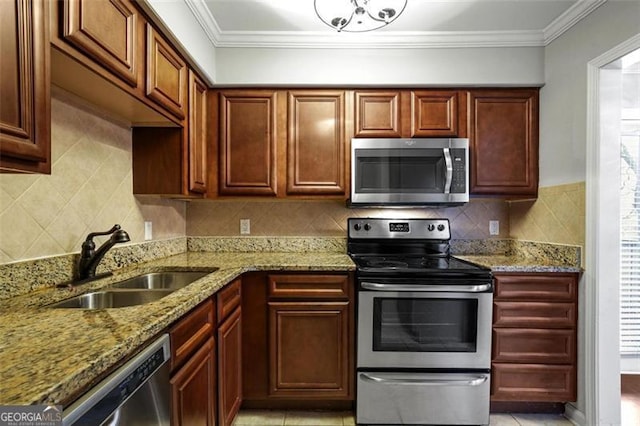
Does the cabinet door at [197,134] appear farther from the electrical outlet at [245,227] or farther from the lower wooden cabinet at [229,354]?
the lower wooden cabinet at [229,354]

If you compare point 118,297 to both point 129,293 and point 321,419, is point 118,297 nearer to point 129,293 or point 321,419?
point 129,293

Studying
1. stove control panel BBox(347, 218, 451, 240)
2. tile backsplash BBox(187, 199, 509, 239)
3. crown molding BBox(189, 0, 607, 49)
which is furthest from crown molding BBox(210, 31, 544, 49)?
stove control panel BBox(347, 218, 451, 240)

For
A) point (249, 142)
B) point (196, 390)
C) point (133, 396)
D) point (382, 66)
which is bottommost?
point (196, 390)

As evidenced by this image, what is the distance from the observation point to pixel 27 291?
Result: 1.25 meters

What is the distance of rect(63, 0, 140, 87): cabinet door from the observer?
1055 millimetres

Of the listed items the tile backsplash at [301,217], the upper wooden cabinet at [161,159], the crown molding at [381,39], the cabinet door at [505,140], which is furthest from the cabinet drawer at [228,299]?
the cabinet door at [505,140]

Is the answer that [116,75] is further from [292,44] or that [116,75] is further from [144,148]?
[292,44]

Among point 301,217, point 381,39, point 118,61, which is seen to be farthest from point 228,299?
point 381,39

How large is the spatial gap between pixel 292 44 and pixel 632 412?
3.26 meters

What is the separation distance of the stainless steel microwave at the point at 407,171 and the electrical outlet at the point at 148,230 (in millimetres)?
1342

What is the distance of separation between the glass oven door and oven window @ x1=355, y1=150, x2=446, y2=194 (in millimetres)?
731

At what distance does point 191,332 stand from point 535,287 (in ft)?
6.35

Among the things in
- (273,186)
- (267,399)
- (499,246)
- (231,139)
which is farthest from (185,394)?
(499,246)

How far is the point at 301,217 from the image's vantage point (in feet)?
8.64
